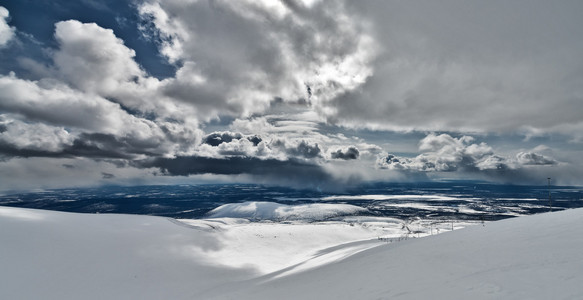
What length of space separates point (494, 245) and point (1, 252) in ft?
117

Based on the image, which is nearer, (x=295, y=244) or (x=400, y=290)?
(x=400, y=290)

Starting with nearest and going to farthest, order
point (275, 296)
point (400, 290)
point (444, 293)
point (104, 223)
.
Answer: point (444, 293) < point (400, 290) < point (275, 296) < point (104, 223)

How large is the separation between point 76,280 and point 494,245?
29.6 meters

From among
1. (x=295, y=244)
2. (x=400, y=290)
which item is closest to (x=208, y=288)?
(x=400, y=290)

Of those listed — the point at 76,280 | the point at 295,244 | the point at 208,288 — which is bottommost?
the point at 295,244

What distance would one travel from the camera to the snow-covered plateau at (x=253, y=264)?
1000 cm

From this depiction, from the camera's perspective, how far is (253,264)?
34.3 metres

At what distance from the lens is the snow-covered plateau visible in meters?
10.0

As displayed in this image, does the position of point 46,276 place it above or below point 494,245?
below

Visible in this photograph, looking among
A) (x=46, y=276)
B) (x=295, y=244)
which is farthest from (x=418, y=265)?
(x=295, y=244)

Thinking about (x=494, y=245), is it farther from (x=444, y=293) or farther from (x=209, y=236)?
(x=209, y=236)

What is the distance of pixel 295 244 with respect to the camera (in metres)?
54.7

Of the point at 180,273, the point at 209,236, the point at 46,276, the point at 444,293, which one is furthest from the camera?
the point at 209,236

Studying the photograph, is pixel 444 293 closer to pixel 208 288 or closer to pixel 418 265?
pixel 418 265
